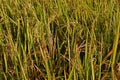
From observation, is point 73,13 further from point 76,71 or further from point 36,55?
Answer: point 76,71

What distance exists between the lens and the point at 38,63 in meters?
0.99

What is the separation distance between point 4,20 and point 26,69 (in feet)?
1.51

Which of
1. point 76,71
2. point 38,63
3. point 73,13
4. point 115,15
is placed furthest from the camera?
point 73,13

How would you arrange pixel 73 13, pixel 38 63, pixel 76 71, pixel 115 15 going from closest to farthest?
pixel 76 71 < pixel 38 63 < pixel 115 15 < pixel 73 13

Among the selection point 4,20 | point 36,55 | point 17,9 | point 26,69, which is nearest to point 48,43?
point 36,55

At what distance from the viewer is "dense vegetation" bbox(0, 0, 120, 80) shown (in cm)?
87

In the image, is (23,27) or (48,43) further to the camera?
(23,27)

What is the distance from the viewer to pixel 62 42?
44.0 inches

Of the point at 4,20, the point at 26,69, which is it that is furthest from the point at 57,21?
the point at 26,69

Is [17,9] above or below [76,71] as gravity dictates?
above

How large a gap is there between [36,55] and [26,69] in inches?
5.7

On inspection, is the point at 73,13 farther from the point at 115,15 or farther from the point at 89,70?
the point at 89,70

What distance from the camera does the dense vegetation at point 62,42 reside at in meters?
0.87

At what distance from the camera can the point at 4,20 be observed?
4.18ft
